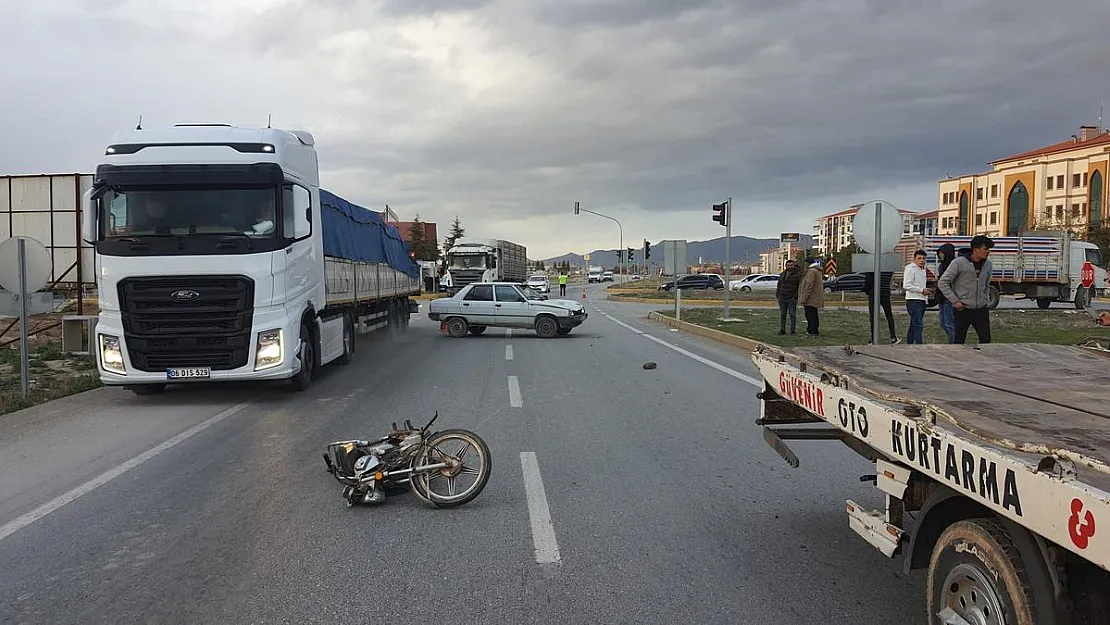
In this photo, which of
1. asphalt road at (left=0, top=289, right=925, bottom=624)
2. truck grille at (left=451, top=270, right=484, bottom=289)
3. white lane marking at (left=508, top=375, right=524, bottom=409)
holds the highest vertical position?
truck grille at (left=451, top=270, right=484, bottom=289)

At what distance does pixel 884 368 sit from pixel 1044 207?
88.4 metres

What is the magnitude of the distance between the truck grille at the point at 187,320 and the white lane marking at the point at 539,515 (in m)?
4.84

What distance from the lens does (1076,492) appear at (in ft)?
7.39

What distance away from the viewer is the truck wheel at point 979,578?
2654mm

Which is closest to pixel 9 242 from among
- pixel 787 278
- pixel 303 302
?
pixel 303 302

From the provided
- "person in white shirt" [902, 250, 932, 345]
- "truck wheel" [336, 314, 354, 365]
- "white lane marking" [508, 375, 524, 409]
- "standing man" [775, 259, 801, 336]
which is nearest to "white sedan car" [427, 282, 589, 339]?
"standing man" [775, 259, 801, 336]

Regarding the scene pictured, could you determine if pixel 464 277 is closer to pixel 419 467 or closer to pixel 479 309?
pixel 479 309

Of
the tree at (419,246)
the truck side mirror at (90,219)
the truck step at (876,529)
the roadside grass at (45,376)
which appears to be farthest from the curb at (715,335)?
the tree at (419,246)

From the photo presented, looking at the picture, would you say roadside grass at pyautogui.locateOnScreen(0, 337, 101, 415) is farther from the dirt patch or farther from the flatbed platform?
the flatbed platform

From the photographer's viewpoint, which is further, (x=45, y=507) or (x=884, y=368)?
(x=45, y=507)

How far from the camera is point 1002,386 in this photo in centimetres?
404

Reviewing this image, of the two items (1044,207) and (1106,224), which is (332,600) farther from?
(1044,207)

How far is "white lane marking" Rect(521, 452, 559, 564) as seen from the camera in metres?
4.81

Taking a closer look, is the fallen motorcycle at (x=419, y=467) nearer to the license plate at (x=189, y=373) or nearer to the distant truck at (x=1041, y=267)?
the license plate at (x=189, y=373)
